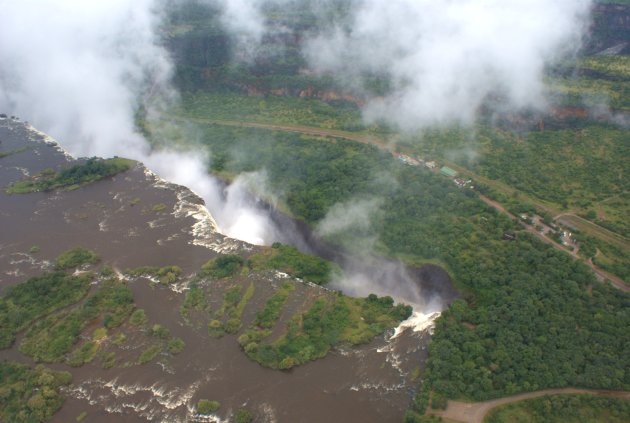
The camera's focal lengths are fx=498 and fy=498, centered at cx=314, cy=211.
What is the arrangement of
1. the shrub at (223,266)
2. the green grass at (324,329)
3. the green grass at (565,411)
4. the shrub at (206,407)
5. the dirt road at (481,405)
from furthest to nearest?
the shrub at (223,266) → the green grass at (324,329) → the shrub at (206,407) → the dirt road at (481,405) → the green grass at (565,411)

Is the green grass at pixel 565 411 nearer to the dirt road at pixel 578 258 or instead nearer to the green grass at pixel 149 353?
the dirt road at pixel 578 258

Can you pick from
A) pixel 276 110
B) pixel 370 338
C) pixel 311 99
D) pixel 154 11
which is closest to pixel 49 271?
pixel 370 338

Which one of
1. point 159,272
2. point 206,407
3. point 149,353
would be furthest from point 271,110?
point 206,407

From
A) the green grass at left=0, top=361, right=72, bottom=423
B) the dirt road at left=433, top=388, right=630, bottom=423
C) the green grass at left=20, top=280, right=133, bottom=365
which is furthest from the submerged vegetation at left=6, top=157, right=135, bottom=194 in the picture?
the dirt road at left=433, top=388, right=630, bottom=423

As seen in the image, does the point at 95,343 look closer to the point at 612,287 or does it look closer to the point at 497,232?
the point at 497,232

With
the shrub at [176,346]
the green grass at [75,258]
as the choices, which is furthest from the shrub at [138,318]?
the green grass at [75,258]

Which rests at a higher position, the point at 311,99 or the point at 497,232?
the point at 311,99

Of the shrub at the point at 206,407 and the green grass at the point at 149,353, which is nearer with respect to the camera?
the shrub at the point at 206,407
